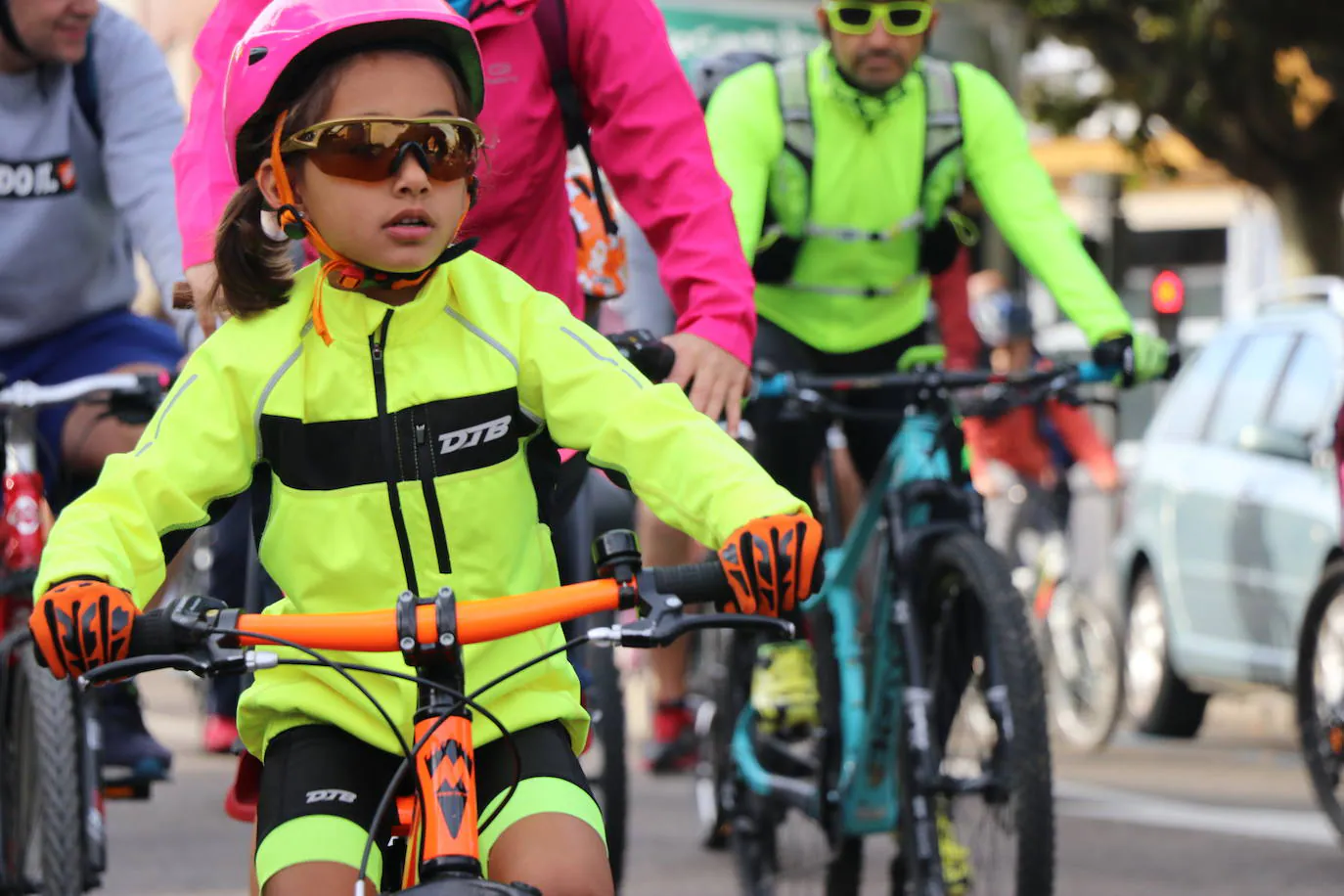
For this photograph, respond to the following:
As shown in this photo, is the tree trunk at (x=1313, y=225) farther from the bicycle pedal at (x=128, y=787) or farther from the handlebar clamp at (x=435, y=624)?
the handlebar clamp at (x=435, y=624)

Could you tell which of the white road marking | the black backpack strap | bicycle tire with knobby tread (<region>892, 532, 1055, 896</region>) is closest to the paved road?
the white road marking


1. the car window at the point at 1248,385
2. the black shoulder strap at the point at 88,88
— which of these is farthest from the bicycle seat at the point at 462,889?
the car window at the point at 1248,385

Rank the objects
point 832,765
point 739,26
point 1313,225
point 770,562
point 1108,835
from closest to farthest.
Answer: point 770,562 → point 832,765 → point 1108,835 → point 1313,225 → point 739,26

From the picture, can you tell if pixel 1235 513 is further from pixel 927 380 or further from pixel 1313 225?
pixel 1313 225

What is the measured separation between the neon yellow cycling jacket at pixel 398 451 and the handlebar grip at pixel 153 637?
1.23 feet

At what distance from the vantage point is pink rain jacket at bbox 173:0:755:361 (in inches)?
189

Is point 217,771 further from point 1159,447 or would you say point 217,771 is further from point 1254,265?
point 1254,265

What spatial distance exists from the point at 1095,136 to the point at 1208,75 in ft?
72.5

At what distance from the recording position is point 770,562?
10.8 feet

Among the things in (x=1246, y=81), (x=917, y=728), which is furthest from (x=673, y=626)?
(x=1246, y=81)

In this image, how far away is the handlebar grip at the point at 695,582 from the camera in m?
3.33

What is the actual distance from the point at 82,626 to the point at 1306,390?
8.49 meters

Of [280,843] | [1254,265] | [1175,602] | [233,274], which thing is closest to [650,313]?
[233,274]

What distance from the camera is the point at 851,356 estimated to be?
7.14 metres
